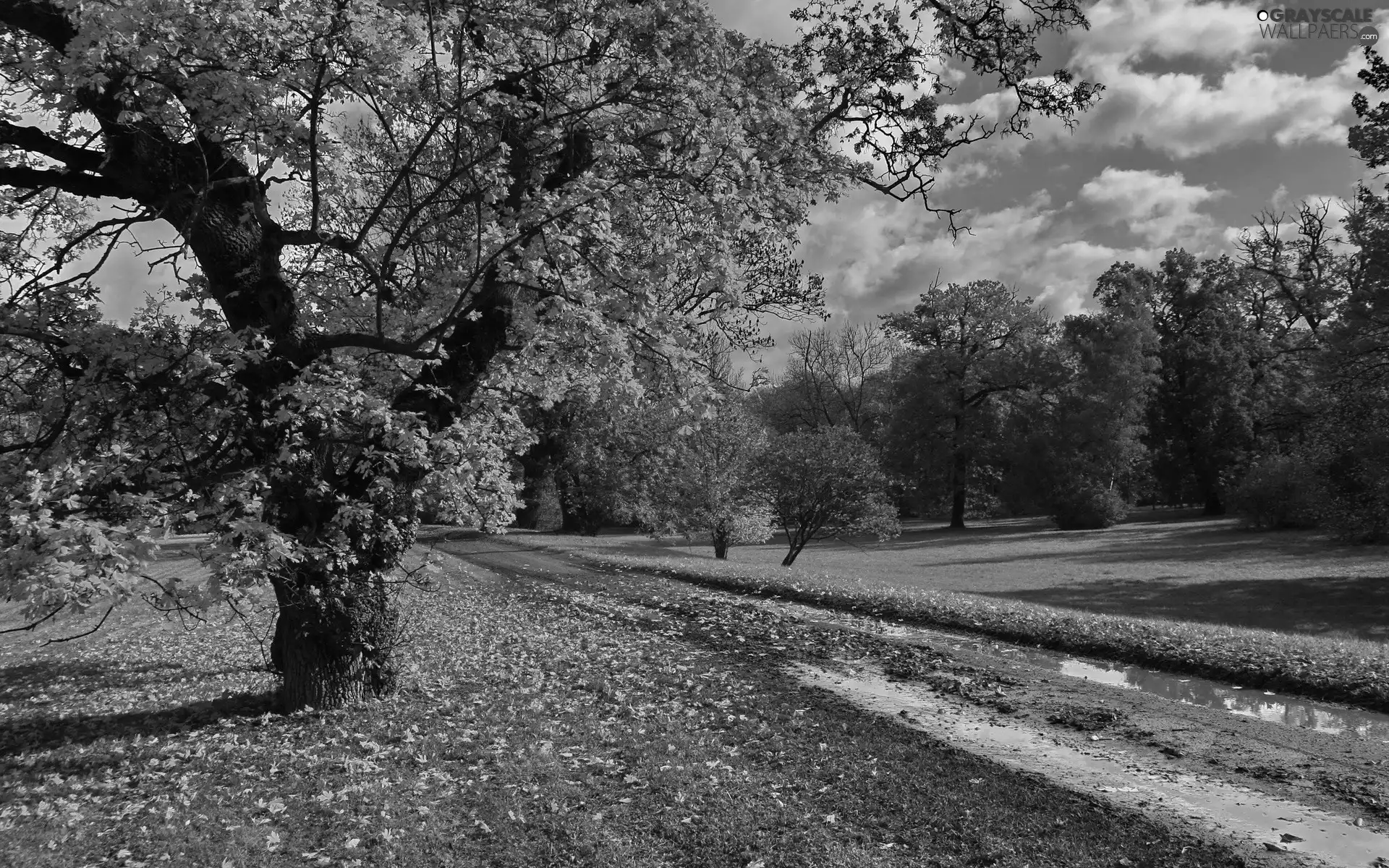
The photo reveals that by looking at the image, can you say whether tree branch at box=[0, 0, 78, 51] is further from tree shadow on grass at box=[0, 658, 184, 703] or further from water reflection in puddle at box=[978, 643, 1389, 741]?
water reflection in puddle at box=[978, 643, 1389, 741]

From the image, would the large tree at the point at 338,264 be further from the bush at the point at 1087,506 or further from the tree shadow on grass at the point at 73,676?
the bush at the point at 1087,506

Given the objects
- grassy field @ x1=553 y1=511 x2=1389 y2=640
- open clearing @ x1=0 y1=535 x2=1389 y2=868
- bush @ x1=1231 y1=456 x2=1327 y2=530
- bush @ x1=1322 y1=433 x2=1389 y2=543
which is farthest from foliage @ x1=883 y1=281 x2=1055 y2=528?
open clearing @ x1=0 y1=535 x2=1389 y2=868

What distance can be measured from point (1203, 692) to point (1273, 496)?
105ft

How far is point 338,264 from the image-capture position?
8641 millimetres

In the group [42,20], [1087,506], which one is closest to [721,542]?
[1087,506]

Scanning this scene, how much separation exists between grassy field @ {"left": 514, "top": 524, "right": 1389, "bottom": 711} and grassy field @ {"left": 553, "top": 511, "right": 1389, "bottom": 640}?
4.47 ft

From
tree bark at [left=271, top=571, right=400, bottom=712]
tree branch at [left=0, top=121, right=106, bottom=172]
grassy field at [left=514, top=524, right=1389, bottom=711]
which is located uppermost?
tree branch at [left=0, top=121, right=106, bottom=172]

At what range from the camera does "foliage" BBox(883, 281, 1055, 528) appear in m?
48.8

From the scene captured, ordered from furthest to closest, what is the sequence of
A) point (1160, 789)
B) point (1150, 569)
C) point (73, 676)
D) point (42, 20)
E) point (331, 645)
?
point (1150, 569), point (73, 676), point (331, 645), point (42, 20), point (1160, 789)

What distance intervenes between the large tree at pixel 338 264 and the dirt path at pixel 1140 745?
4587 mm

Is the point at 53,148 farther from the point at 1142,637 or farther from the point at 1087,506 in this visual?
the point at 1087,506

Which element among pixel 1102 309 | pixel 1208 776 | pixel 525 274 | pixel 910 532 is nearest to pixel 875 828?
pixel 1208 776

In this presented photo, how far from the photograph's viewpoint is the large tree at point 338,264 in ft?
19.8

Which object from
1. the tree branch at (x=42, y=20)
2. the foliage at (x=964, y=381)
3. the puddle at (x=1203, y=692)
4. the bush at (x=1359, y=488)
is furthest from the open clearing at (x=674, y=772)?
the foliage at (x=964, y=381)
